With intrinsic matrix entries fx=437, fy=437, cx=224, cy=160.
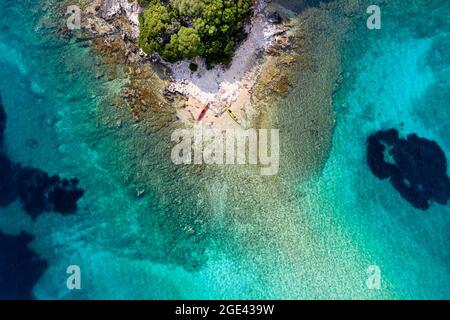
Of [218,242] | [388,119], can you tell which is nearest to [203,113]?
[218,242]

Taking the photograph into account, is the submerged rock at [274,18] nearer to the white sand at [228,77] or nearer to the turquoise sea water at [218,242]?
the white sand at [228,77]

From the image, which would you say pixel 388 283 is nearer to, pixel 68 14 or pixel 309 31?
pixel 309 31

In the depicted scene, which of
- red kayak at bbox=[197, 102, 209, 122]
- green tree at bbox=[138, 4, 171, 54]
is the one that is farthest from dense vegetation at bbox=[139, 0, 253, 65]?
red kayak at bbox=[197, 102, 209, 122]

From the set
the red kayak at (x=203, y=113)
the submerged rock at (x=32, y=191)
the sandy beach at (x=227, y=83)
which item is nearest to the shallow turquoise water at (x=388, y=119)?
the sandy beach at (x=227, y=83)

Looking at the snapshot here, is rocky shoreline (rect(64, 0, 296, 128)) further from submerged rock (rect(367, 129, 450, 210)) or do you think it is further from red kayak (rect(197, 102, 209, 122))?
submerged rock (rect(367, 129, 450, 210))

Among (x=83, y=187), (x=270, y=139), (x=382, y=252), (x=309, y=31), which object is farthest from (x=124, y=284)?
(x=309, y=31)

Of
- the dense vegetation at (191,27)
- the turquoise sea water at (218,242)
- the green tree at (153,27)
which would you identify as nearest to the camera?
the dense vegetation at (191,27)
